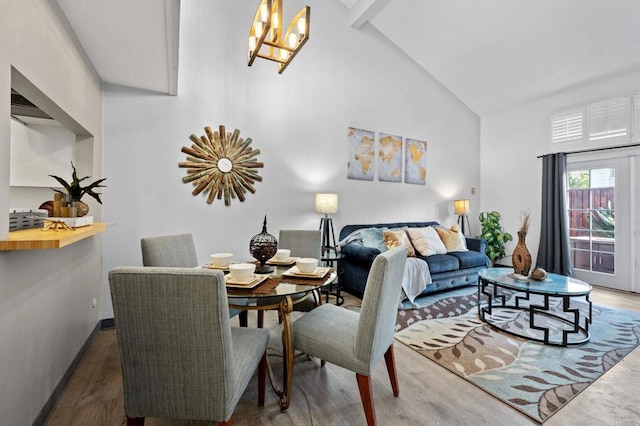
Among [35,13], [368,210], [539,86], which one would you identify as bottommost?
[368,210]

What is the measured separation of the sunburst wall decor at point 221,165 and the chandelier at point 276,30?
4.45 ft

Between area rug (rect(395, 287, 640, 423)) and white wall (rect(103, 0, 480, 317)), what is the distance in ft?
6.29

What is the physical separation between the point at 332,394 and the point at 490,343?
1.49 metres

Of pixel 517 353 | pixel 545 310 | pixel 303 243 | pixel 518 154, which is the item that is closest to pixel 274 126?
pixel 303 243

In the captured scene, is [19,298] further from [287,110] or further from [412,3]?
[412,3]

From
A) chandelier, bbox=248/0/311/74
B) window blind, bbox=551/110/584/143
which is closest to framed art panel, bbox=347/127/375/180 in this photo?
chandelier, bbox=248/0/311/74

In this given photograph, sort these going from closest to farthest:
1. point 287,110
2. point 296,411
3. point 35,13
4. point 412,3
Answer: point 35,13 < point 296,411 < point 287,110 < point 412,3

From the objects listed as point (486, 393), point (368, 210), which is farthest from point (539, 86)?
point (486, 393)

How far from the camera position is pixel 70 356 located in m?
1.96

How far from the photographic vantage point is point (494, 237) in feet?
16.8

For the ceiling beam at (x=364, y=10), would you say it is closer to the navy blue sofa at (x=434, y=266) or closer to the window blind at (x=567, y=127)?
the navy blue sofa at (x=434, y=266)

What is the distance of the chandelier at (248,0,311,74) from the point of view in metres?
1.83

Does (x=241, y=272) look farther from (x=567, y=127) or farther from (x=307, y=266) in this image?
(x=567, y=127)

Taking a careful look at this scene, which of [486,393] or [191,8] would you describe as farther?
[191,8]
